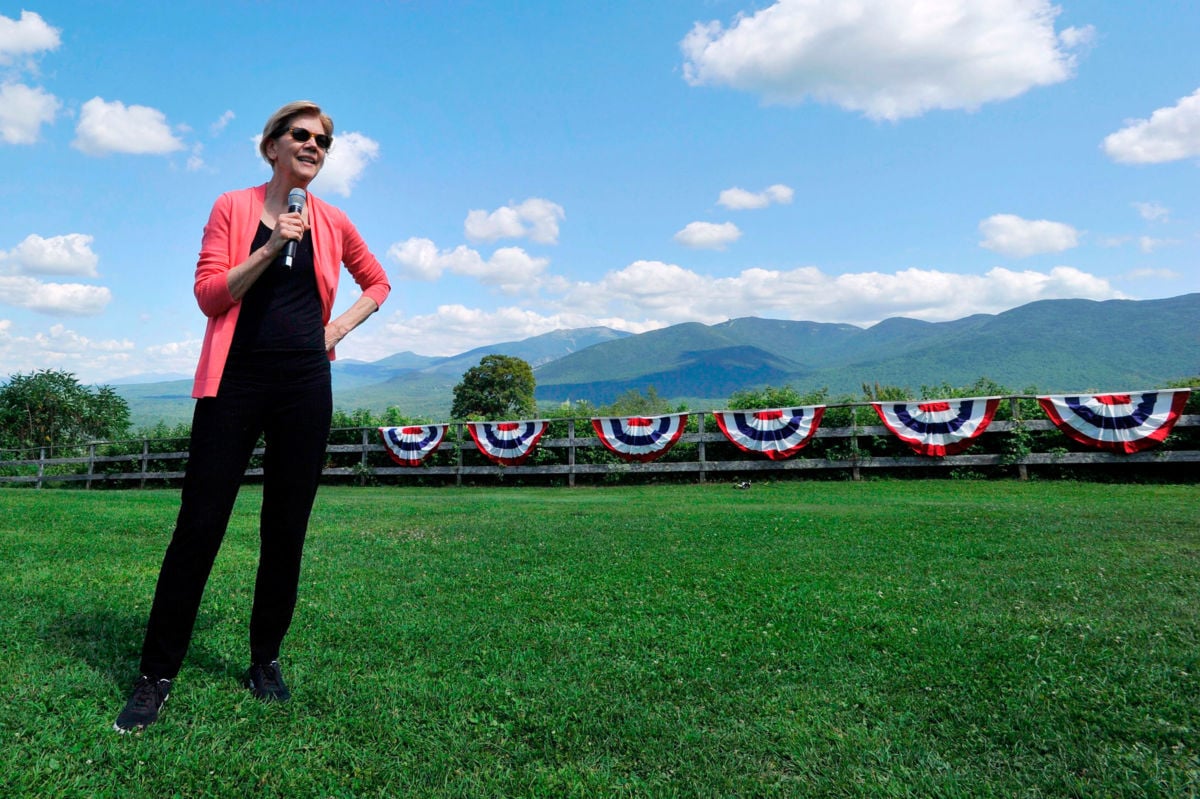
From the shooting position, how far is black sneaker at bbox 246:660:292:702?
2719 millimetres

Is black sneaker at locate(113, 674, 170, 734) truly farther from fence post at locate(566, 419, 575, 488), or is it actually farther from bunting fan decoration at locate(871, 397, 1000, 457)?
fence post at locate(566, 419, 575, 488)

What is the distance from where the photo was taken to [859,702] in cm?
266

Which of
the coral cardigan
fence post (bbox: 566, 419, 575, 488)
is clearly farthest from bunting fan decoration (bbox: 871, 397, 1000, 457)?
the coral cardigan

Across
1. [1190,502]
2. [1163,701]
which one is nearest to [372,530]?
[1163,701]

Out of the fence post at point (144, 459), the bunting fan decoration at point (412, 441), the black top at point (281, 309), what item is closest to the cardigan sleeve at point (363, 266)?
the black top at point (281, 309)

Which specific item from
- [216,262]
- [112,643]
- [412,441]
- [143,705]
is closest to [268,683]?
[143,705]

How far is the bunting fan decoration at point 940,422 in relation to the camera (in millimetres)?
11945

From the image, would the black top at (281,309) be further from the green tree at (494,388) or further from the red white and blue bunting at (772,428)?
the green tree at (494,388)

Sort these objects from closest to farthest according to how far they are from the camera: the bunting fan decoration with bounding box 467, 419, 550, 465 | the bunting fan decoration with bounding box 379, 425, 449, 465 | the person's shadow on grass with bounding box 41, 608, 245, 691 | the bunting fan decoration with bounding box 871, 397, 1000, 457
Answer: the person's shadow on grass with bounding box 41, 608, 245, 691
the bunting fan decoration with bounding box 871, 397, 1000, 457
the bunting fan decoration with bounding box 467, 419, 550, 465
the bunting fan decoration with bounding box 379, 425, 449, 465

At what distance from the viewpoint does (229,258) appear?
264cm

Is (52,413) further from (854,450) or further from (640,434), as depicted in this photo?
(854,450)

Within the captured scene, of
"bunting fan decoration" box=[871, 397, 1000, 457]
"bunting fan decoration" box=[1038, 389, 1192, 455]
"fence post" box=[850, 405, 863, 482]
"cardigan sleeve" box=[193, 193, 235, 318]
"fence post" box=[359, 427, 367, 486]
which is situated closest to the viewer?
"cardigan sleeve" box=[193, 193, 235, 318]

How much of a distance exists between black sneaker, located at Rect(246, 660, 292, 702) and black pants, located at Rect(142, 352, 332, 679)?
45 mm

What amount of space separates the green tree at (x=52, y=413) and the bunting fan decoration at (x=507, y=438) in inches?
882
